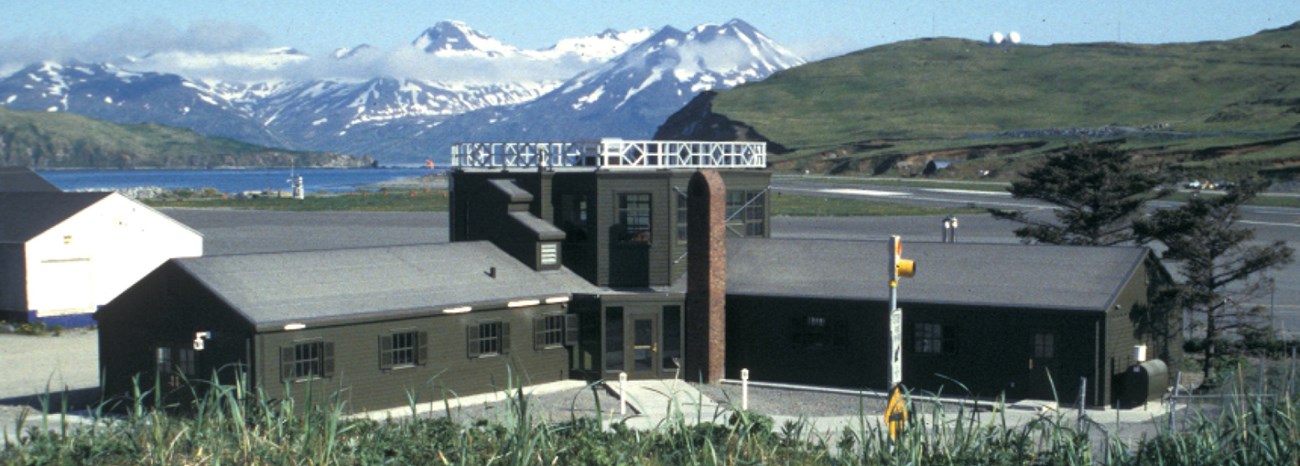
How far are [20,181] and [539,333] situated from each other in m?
38.7

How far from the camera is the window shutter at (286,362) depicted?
30.2 m

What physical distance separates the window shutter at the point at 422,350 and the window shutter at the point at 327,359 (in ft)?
7.22

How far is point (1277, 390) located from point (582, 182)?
25.7 meters

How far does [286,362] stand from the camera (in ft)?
99.6

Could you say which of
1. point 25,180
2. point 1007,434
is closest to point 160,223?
point 25,180

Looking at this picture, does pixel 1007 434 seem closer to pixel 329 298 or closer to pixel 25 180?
pixel 329 298

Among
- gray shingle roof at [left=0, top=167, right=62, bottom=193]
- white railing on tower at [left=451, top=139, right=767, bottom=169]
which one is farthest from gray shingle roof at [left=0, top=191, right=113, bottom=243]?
white railing on tower at [left=451, top=139, right=767, bottom=169]

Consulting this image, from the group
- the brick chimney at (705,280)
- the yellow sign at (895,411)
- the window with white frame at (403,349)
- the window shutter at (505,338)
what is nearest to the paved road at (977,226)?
the brick chimney at (705,280)

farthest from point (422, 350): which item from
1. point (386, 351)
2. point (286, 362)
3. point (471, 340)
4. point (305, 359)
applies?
point (286, 362)

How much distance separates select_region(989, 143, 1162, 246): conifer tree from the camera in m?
45.0

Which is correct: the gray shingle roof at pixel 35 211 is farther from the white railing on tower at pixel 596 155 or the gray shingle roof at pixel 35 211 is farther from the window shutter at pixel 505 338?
the window shutter at pixel 505 338

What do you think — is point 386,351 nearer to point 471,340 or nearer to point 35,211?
point 471,340

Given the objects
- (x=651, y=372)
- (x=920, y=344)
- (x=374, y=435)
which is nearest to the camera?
(x=374, y=435)

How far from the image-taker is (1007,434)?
13898mm
